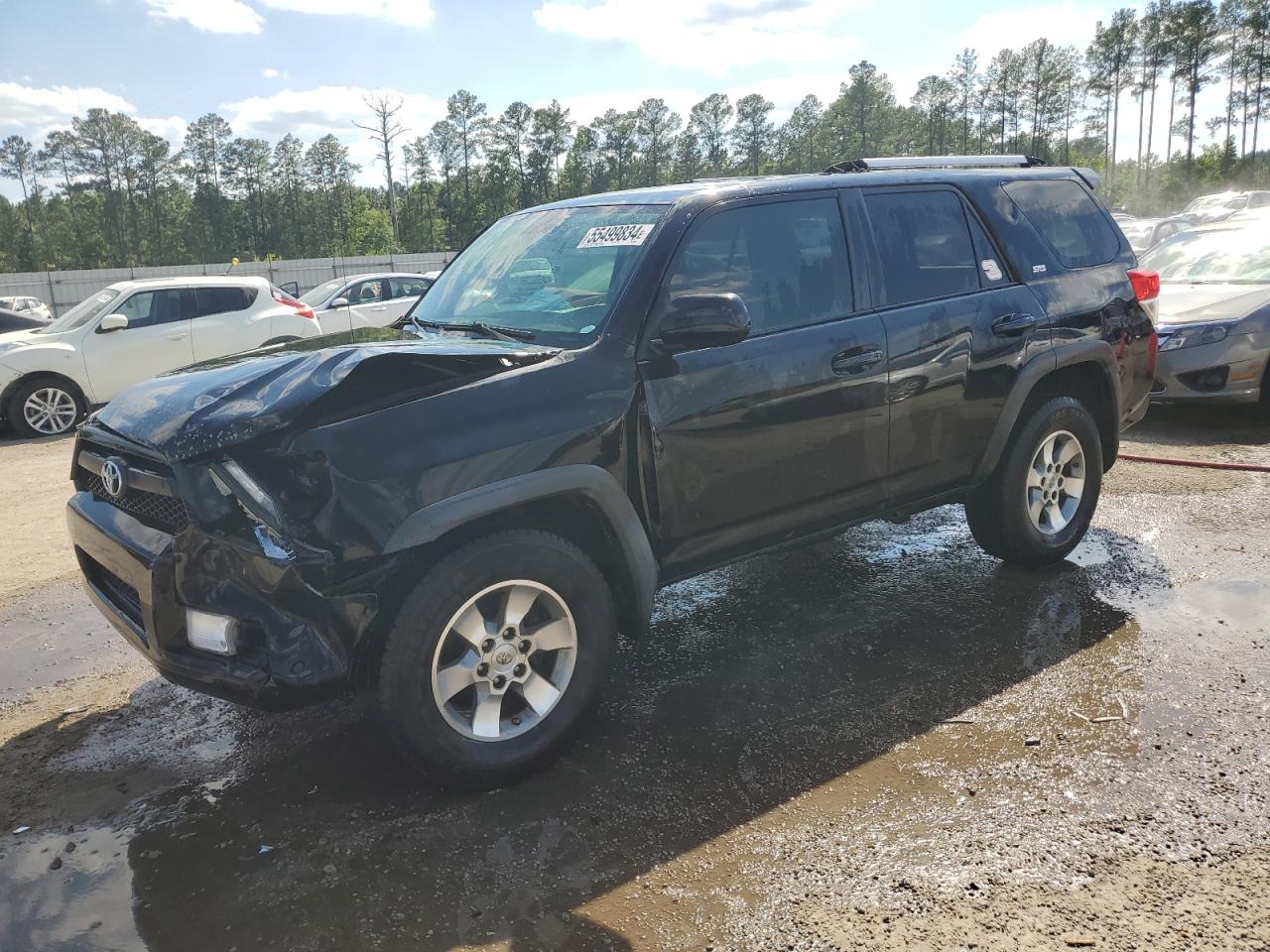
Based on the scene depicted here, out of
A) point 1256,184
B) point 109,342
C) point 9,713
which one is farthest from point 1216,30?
point 9,713

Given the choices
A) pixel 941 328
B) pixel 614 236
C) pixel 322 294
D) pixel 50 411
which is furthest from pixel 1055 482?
pixel 322 294

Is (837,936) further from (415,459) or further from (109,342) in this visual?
(109,342)

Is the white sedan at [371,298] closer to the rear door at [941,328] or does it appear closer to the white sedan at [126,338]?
the white sedan at [126,338]

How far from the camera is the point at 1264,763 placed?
127 inches

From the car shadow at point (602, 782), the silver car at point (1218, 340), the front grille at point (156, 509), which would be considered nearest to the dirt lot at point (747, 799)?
the car shadow at point (602, 782)

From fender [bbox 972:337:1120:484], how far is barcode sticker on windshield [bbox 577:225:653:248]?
199 cm

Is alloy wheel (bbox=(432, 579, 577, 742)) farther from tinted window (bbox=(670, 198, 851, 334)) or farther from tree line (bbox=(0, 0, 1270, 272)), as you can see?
tree line (bbox=(0, 0, 1270, 272))

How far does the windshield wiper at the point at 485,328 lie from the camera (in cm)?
362

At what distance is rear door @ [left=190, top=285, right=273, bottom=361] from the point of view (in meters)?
11.8

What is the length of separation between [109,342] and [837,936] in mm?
11453

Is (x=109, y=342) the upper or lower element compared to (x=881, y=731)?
upper

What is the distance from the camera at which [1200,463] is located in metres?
7.23

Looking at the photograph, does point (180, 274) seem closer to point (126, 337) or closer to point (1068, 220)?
point (126, 337)

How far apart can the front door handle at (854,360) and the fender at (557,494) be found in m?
1.11
